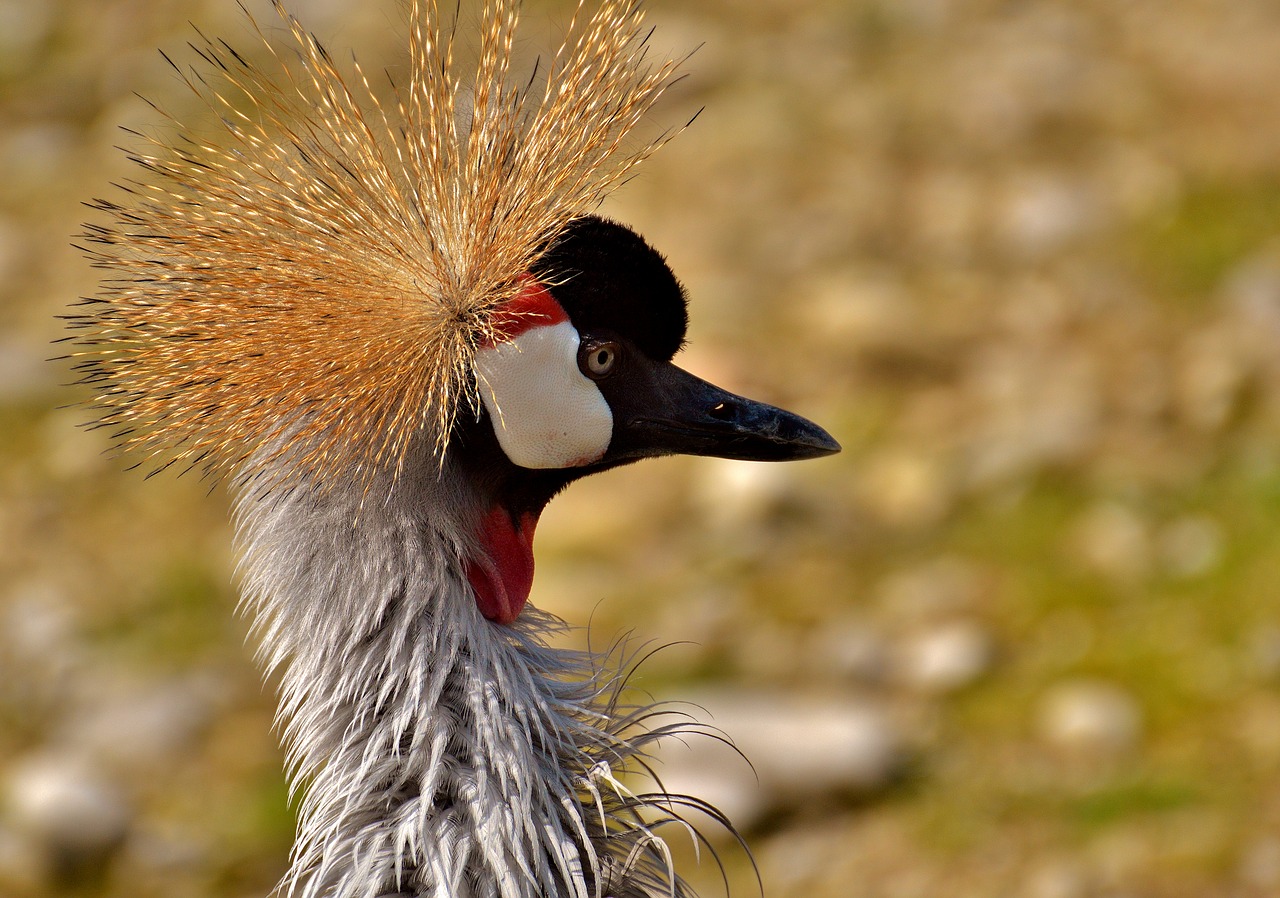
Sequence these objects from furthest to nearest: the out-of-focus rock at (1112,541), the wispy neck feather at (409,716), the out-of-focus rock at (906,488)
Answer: the out-of-focus rock at (906,488), the out-of-focus rock at (1112,541), the wispy neck feather at (409,716)

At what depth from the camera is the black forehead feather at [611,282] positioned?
1200 mm

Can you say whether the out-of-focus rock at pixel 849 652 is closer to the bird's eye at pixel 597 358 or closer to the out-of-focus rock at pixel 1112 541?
the out-of-focus rock at pixel 1112 541

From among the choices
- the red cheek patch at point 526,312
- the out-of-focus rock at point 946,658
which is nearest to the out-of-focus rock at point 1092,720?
the out-of-focus rock at point 946,658

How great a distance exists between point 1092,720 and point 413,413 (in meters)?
1.41

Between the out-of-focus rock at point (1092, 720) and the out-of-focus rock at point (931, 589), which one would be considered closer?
the out-of-focus rock at point (1092, 720)

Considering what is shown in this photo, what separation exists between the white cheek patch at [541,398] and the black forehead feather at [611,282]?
28mm

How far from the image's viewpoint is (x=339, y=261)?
116 cm

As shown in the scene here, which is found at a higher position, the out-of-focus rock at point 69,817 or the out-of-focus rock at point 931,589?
the out-of-focus rock at point 931,589

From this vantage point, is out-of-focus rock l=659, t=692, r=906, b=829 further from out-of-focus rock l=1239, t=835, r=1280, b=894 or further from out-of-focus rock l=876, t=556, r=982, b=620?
out-of-focus rock l=1239, t=835, r=1280, b=894

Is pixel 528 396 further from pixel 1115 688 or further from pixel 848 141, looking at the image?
pixel 848 141

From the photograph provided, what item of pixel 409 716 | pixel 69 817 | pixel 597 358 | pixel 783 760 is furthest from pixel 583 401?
pixel 69 817

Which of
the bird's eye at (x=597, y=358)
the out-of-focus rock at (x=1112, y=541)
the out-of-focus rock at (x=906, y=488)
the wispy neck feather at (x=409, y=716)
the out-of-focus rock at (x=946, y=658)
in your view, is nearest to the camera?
the wispy neck feather at (x=409, y=716)

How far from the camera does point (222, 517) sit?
2900 millimetres

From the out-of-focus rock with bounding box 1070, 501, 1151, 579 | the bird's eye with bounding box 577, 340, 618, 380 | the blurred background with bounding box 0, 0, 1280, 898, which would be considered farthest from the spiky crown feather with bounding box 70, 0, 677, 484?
the out-of-focus rock with bounding box 1070, 501, 1151, 579
